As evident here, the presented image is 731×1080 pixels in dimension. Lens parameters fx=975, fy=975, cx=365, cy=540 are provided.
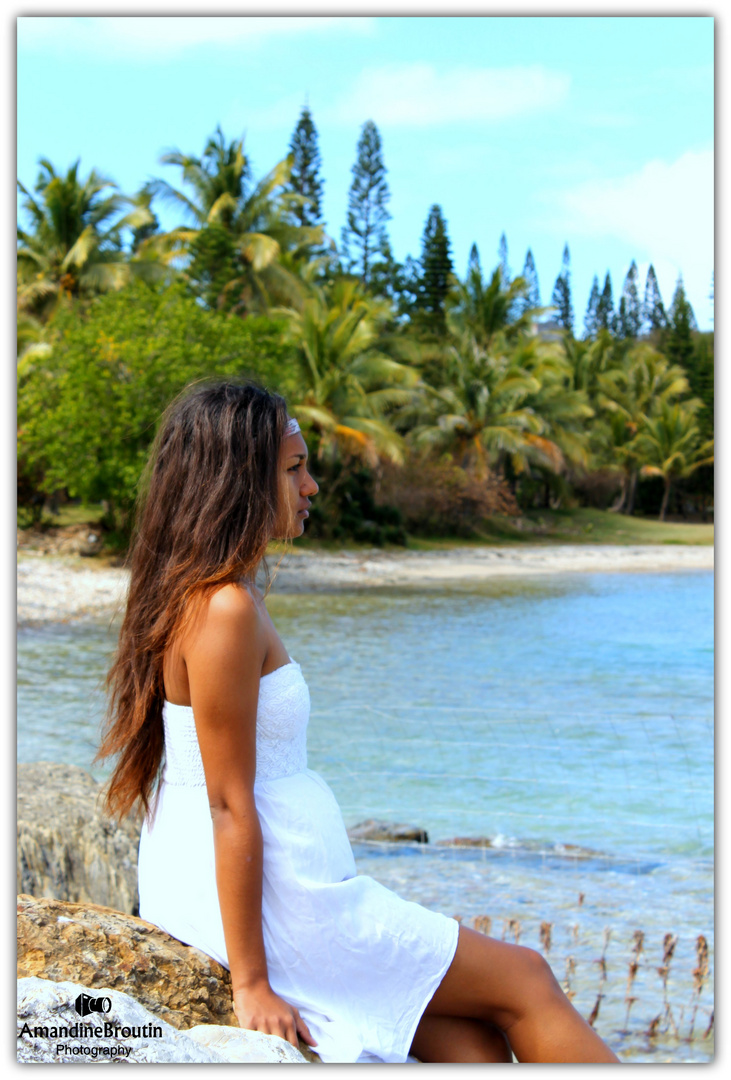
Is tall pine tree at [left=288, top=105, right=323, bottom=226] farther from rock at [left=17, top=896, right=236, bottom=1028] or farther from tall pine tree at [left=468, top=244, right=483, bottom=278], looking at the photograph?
rock at [left=17, top=896, right=236, bottom=1028]

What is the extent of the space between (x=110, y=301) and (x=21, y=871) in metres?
13.6

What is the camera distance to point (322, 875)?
141 cm

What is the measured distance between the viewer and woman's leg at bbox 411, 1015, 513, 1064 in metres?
1.42

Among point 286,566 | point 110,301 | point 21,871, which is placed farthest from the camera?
point 286,566

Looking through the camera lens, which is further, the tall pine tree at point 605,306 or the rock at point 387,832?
the tall pine tree at point 605,306

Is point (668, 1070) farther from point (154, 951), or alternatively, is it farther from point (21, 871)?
point (21, 871)

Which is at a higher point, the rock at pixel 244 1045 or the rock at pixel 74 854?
the rock at pixel 244 1045

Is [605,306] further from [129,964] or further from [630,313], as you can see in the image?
[129,964]

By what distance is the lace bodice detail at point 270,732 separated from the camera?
4.66 ft

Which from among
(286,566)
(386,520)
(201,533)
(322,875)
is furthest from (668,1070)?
(386,520)

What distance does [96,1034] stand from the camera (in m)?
1.25

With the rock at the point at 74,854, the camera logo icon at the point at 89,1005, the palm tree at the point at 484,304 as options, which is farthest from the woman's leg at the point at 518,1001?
the palm tree at the point at 484,304

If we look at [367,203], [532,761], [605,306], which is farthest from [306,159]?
[532,761]

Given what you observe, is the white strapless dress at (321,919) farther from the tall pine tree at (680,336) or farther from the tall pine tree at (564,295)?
the tall pine tree at (564,295)
